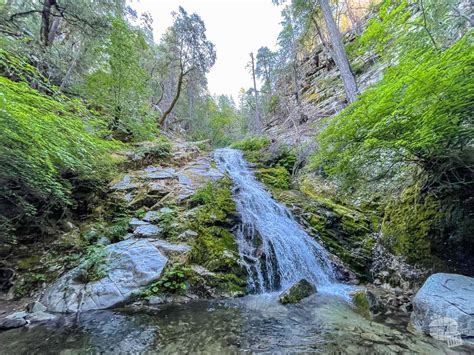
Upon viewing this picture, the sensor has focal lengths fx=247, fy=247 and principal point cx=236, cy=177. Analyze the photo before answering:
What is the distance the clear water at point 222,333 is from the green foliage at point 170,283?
15.2 inches

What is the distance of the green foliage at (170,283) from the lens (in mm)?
4590

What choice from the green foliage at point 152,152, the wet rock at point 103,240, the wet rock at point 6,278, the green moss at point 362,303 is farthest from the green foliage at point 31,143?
the green moss at point 362,303

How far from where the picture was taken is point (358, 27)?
17.8 metres

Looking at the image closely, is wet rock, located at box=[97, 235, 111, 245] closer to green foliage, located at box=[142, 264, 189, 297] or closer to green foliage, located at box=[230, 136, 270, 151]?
green foliage, located at box=[142, 264, 189, 297]

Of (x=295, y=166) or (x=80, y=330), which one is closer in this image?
(x=80, y=330)

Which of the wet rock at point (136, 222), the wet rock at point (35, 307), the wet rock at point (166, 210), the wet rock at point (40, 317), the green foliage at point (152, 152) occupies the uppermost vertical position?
the green foliage at point (152, 152)

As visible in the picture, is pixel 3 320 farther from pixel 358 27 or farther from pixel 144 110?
pixel 358 27

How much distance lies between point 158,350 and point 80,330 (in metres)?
1.40

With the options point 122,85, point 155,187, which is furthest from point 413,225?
point 122,85

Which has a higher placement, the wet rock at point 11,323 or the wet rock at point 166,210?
the wet rock at point 166,210

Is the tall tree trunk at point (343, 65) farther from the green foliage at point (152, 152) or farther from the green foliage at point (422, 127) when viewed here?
the green foliage at point (152, 152)

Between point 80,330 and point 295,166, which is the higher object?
point 295,166

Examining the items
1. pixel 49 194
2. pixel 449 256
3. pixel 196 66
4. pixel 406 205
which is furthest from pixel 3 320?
pixel 196 66

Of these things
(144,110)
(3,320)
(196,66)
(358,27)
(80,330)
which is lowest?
(80,330)
